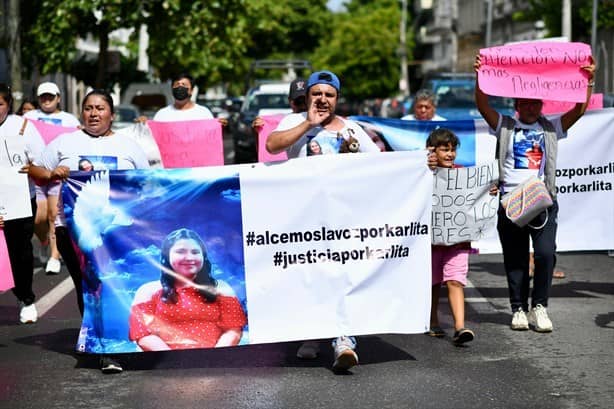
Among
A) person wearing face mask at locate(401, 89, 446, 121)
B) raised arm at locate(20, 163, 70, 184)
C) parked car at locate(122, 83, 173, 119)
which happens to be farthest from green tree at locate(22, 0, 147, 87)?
raised arm at locate(20, 163, 70, 184)

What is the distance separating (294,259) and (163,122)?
578 centimetres

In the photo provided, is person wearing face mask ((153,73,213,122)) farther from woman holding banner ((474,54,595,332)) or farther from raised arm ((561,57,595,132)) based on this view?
raised arm ((561,57,595,132))

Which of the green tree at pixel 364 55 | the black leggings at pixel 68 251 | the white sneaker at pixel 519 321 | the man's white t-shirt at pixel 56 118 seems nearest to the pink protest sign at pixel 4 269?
the black leggings at pixel 68 251

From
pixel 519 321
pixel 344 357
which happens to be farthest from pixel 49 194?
pixel 344 357

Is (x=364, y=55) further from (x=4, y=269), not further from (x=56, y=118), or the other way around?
(x=4, y=269)

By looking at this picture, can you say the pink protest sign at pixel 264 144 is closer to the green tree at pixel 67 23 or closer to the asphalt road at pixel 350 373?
the asphalt road at pixel 350 373

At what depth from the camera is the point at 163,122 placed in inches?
Answer: 521

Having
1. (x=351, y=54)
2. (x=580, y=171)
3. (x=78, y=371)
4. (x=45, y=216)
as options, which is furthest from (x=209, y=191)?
(x=351, y=54)

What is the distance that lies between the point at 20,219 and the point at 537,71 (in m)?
3.83

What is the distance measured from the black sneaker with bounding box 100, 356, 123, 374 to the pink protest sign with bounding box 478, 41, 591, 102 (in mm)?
3067

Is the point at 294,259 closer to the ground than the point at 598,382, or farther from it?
farther from it

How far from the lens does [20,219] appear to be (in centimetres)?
965

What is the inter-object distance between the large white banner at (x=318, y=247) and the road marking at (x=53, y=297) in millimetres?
3084

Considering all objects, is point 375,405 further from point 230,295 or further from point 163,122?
point 163,122
